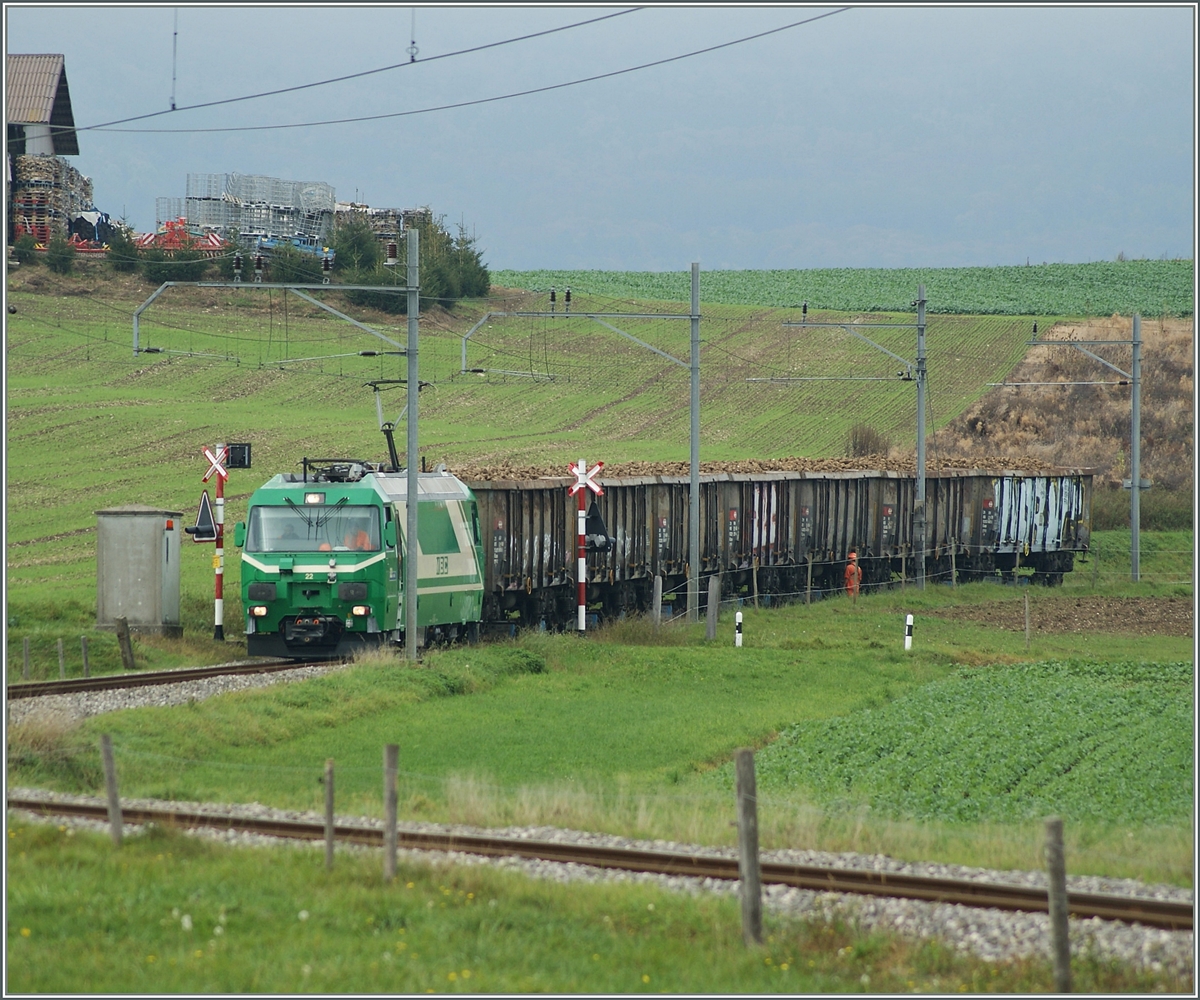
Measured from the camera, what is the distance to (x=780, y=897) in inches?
434

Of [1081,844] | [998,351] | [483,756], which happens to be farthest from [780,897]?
[998,351]

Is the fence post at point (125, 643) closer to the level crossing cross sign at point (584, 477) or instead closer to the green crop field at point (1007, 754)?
the level crossing cross sign at point (584, 477)

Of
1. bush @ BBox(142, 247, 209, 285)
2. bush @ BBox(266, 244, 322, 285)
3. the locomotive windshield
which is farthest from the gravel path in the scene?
bush @ BBox(142, 247, 209, 285)

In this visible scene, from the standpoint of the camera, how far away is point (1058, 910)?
29.9 ft

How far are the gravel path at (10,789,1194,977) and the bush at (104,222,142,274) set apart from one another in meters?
61.9

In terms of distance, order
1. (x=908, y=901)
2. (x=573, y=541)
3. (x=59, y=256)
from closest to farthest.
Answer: (x=908, y=901) < (x=573, y=541) < (x=59, y=256)

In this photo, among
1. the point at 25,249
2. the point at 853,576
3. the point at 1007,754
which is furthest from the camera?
the point at 25,249

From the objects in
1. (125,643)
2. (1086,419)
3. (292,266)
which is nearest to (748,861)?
(125,643)

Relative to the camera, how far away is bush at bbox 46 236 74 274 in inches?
2739

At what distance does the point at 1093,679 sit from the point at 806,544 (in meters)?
15.6

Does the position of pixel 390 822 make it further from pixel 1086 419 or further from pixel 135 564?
pixel 1086 419

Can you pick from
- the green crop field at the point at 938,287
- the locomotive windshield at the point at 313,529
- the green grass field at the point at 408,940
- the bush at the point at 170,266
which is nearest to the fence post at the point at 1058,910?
the green grass field at the point at 408,940

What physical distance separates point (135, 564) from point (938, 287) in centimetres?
8728

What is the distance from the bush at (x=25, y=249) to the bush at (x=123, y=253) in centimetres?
348
